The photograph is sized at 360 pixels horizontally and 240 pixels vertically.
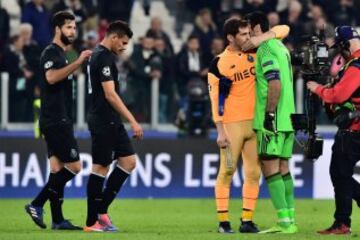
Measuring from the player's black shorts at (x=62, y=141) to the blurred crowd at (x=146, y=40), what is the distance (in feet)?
22.2

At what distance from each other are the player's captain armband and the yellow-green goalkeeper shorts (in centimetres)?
47

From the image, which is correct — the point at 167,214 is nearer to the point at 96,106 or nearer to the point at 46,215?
the point at 46,215

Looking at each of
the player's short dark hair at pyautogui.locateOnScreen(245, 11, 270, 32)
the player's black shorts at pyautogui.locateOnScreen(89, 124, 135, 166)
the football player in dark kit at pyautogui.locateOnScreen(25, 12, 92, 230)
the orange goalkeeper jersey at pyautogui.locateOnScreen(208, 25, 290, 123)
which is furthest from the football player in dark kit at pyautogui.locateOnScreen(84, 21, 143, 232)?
the player's short dark hair at pyautogui.locateOnScreen(245, 11, 270, 32)

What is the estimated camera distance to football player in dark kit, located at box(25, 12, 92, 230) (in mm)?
14227

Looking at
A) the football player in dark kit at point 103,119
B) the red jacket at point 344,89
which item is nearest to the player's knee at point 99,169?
the football player in dark kit at point 103,119

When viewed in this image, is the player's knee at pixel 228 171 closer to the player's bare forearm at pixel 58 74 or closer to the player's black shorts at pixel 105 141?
the player's black shorts at pixel 105 141

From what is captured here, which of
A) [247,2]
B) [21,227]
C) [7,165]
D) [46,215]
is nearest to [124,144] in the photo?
[21,227]

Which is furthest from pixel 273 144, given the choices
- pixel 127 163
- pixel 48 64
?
pixel 48 64

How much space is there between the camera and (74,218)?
16422 mm

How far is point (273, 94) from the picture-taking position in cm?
1337

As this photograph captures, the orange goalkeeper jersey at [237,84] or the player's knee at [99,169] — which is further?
the player's knee at [99,169]

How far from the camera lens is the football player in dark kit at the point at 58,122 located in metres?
14.2

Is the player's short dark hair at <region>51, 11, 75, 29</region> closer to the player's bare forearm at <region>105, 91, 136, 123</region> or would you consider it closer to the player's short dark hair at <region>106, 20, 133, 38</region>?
the player's short dark hair at <region>106, 20, 133, 38</region>

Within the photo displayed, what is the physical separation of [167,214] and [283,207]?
156 inches
